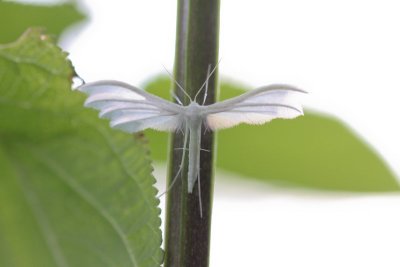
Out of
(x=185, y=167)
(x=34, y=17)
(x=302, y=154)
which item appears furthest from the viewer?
(x=34, y=17)

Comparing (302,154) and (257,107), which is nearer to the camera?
(257,107)

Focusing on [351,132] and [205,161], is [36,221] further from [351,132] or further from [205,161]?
[351,132]

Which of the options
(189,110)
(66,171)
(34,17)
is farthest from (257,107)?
(34,17)

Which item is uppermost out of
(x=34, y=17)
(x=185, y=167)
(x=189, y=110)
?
(x=34, y=17)

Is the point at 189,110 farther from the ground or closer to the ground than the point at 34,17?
closer to the ground

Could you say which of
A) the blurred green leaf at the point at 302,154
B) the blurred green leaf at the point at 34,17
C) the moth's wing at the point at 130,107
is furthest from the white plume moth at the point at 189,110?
the blurred green leaf at the point at 34,17

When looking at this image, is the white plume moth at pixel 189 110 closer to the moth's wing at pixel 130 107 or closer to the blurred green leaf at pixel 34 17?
the moth's wing at pixel 130 107

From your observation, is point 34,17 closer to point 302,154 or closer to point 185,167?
point 302,154
